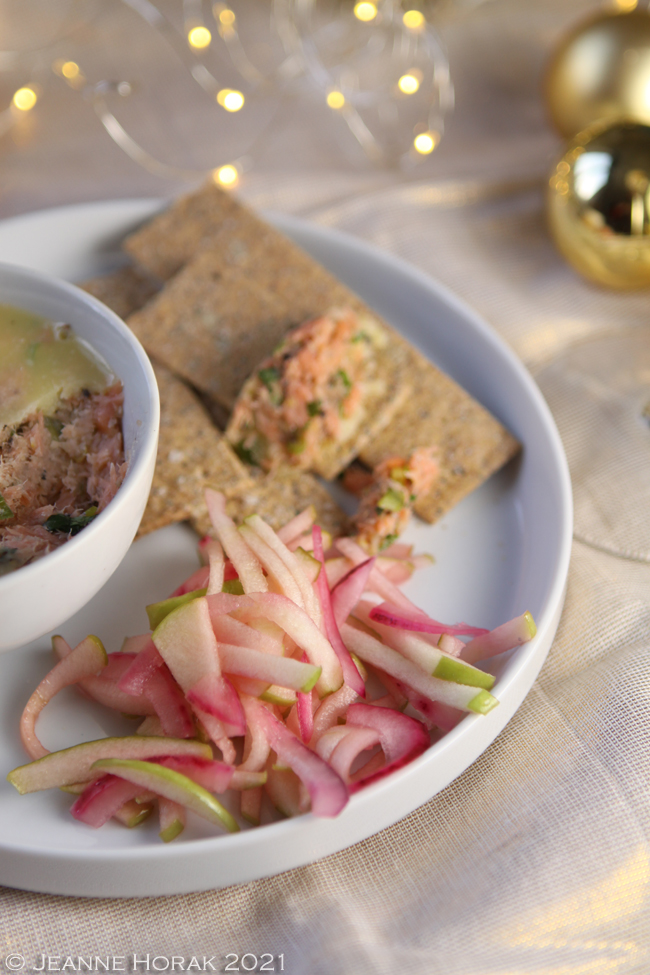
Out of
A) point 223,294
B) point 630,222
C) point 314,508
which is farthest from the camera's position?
point 630,222

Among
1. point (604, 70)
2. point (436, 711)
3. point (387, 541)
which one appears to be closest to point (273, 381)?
point (387, 541)

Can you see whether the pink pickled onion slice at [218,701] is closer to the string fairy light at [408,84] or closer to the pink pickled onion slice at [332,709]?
the pink pickled onion slice at [332,709]

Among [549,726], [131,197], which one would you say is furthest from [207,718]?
[131,197]

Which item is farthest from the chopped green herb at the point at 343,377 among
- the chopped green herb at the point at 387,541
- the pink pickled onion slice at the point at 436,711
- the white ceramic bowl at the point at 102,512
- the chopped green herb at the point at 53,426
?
the pink pickled onion slice at the point at 436,711

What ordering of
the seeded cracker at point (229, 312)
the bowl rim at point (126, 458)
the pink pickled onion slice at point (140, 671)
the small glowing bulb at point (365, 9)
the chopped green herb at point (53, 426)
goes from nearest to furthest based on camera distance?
the bowl rim at point (126, 458), the pink pickled onion slice at point (140, 671), the chopped green herb at point (53, 426), the seeded cracker at point (229, 312), the small glowing bulb at point (365, 9)

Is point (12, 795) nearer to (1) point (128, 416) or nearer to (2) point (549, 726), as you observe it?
(1) point (128, 416)

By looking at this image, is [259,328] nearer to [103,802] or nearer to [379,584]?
[379,584]
